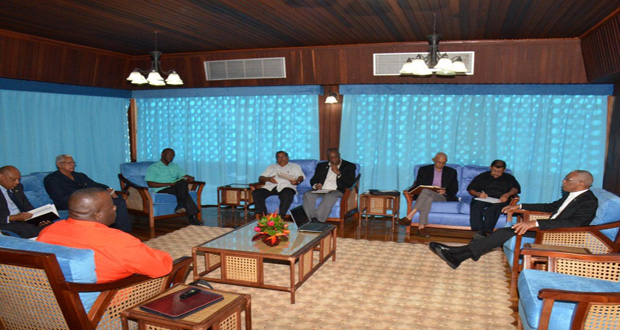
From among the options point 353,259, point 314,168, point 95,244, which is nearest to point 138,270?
point 95,244

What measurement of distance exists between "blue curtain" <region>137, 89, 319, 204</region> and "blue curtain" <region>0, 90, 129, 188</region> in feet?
1.74

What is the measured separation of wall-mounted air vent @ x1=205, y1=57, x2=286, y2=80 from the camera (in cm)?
681

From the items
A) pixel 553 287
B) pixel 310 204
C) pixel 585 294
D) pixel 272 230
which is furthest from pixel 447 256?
pixel 310 204

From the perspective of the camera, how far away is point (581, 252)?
3.01m

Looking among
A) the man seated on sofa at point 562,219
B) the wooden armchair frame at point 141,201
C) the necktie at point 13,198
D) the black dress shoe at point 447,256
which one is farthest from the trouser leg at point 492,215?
A: the necktie at point 13,198

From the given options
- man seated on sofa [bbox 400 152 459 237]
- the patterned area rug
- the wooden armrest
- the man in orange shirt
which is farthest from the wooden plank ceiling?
the wooden armrest

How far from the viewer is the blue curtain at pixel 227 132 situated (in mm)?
7465

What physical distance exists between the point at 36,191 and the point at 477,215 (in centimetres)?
575

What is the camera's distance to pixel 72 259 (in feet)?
6.95

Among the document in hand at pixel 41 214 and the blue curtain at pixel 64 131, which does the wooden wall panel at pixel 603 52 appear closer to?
the document in hand at pixel 41 214

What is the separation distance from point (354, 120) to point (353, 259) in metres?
3.05

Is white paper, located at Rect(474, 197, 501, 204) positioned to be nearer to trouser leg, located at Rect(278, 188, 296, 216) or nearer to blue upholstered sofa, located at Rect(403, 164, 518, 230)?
blue upholstered sofa, located at Rect(403, 164, 518, 230)

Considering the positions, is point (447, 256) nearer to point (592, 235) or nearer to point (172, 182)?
point (592, 235)

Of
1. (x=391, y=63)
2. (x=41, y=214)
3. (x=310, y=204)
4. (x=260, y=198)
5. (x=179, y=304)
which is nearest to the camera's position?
(x=179, y=304)
